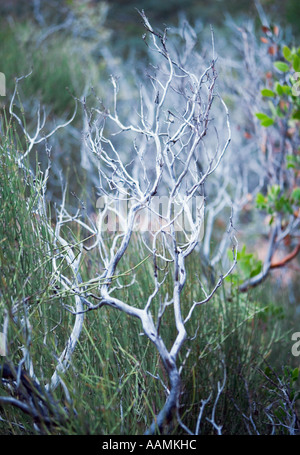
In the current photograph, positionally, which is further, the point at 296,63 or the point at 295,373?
the point at 296,63

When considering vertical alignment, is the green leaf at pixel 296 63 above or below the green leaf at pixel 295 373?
above

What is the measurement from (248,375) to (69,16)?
19.4 ft

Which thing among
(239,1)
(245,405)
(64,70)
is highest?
(239,1)

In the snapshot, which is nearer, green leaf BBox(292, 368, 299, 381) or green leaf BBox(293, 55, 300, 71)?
green leaf BBox(292, 368, 299, 381)

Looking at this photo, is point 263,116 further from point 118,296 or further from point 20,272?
point 20,272

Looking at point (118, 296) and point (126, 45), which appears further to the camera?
point (126, 45)

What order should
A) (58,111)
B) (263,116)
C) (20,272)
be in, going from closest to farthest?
(20,272) < (263,116) < (58,111)

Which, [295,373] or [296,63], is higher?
[296,63]

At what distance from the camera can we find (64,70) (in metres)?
4.97

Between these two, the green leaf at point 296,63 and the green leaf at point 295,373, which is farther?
the green leaf at point 296,63

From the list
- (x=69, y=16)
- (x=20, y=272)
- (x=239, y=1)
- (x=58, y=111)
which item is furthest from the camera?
(x=239, y=1)

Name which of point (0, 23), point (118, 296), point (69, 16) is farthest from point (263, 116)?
point (69, 16)

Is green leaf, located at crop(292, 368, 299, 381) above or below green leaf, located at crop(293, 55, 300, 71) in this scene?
below
